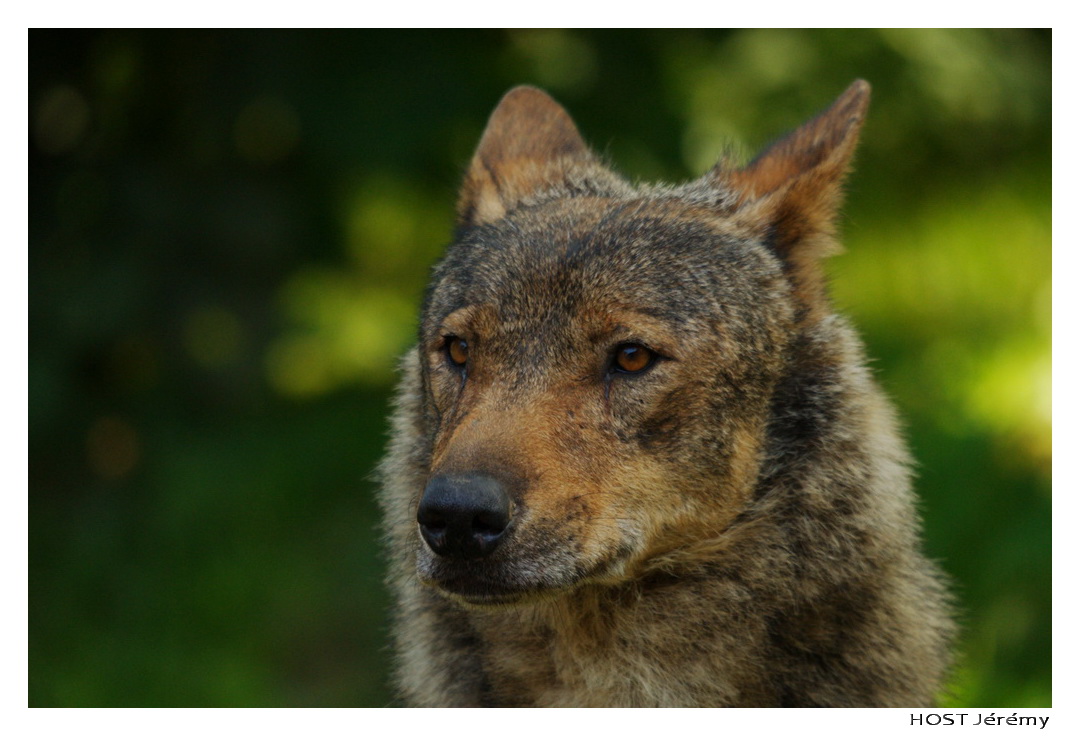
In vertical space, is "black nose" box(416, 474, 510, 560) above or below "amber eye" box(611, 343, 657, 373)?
below

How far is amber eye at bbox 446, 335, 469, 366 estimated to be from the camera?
392 centimetres

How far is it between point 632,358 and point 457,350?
0.61 meters

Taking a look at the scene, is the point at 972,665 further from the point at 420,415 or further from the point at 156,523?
the point at 156,523

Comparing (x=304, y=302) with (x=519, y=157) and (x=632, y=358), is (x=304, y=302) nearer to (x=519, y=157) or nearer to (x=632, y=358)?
(x=519, y=157)

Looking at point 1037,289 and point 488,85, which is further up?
point 488,85

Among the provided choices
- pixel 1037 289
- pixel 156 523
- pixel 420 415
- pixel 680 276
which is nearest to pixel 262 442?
pixel 156 523

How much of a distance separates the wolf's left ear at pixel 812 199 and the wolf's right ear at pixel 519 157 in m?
0.83

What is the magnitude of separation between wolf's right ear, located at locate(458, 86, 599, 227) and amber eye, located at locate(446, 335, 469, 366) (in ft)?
2.43

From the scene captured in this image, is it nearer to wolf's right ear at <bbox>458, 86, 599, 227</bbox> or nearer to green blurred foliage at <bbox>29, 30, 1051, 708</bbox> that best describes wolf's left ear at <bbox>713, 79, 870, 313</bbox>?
wolf's right ear at <bbox>458, 86, 599, 227</bbox>

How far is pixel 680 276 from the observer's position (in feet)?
12.8

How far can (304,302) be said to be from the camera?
28.2 ft

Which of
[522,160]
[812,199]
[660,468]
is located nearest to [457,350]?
[660,468]

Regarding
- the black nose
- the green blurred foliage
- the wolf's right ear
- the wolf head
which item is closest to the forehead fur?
the wolf head

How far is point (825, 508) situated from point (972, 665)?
3.47 metres
